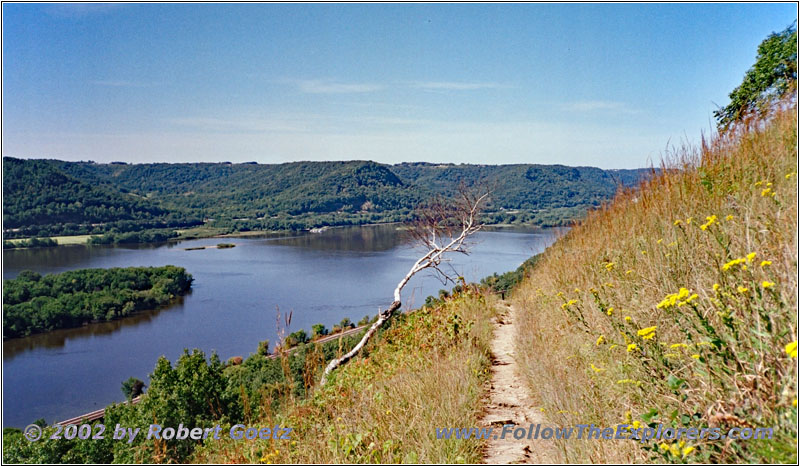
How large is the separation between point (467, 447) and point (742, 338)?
4.07 ft

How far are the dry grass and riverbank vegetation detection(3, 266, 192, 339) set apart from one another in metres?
37.8

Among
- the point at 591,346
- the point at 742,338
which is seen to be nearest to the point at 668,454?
the point at 742,338

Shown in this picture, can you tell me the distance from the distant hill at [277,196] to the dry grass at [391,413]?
35.1 m

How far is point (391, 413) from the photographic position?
288 centimetres

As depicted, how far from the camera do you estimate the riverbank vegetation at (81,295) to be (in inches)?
1404

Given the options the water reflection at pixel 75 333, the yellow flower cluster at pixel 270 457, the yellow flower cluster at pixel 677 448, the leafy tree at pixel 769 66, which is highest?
the leafy tree at pixel 769 66

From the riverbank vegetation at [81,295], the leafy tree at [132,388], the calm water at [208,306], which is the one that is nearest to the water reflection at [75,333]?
the calm water at [208,306]

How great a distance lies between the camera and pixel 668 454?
1689mm

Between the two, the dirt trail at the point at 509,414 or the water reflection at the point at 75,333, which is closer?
the dirt trail at the point at 509,414

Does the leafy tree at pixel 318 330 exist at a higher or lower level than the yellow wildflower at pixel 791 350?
lower

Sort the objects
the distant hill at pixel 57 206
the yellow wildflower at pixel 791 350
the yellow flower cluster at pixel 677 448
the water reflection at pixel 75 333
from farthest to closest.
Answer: the distant hill at pixel 57 206
the water reflection at pixel 75 333
the yellow flower cluster at pixel 677 448
the yellow wildflower at pixel 791 350

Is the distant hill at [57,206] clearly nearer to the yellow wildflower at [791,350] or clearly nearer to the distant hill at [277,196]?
the distant hill at [277,196]

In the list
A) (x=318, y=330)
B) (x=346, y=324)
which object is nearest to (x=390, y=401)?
(x=318, y=330)

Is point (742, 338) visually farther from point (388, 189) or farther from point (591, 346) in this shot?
point (388, 189)
